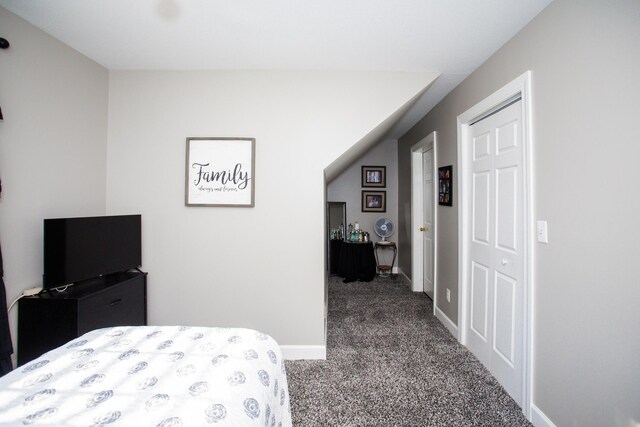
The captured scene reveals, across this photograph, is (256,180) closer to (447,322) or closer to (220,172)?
(220,172)

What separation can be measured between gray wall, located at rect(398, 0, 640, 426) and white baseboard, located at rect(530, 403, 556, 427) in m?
0.04

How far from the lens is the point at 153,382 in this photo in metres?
1.03

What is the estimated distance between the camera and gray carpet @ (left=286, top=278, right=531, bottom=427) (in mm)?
1842

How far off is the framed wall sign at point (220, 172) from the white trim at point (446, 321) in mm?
2319

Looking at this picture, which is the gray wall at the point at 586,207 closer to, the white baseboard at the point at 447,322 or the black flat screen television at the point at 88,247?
the white baseboard at the point at 447,322

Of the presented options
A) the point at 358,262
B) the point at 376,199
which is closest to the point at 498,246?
the point at 358,262

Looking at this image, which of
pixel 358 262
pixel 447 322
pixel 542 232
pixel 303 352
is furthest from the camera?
pixel 358 262

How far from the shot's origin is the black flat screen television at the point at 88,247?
1.93 m

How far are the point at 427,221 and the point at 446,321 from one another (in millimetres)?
1507

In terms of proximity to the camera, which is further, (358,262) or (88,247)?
(358,262)

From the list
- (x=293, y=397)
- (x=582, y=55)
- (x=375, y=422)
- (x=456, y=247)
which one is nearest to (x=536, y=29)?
(x=582, y=55)

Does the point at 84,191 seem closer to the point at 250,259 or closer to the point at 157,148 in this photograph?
the point at 157,148

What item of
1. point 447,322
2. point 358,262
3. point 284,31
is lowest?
point 447,322

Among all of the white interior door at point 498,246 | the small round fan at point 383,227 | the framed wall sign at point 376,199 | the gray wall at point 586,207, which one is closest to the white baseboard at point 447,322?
the white interior door at point 498,246
